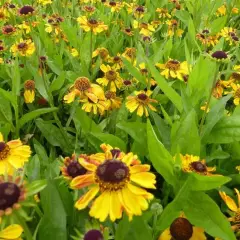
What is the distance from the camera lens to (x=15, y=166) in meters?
0.91

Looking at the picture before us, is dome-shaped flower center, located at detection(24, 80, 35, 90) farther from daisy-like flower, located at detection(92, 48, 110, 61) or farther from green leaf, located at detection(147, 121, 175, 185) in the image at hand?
green leaf, located at detection(147, 121, 175, 185)

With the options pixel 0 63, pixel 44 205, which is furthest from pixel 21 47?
pixel 44 205

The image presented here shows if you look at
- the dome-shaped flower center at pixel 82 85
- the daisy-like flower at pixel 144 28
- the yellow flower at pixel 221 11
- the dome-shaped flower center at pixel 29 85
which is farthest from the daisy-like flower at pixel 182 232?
the yellow flower at pixel 221 11

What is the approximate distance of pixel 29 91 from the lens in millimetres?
1588

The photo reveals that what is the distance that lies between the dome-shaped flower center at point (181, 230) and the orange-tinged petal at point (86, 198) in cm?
29

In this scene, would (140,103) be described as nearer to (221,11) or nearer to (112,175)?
(112,175)

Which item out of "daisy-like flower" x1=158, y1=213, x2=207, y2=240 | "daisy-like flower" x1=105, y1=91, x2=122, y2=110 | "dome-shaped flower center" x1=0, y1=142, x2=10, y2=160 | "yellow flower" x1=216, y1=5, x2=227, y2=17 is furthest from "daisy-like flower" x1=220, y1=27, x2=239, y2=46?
"dome-shaped flower center" x1=0, y1=142, x2=10, y2=160

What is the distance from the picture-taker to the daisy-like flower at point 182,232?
2.86 feet

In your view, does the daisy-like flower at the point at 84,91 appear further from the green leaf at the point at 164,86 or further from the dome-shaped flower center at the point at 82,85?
the green leaf at the point at 164,86

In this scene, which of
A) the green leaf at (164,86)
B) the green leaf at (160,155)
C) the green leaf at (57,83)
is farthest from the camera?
the green leaf at (57,83)

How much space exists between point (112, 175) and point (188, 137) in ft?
1.45

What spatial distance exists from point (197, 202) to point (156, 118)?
428mm

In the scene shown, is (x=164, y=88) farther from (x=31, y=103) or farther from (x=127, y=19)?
(x=127, y=19)

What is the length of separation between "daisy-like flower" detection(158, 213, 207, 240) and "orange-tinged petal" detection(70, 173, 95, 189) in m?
0.30
